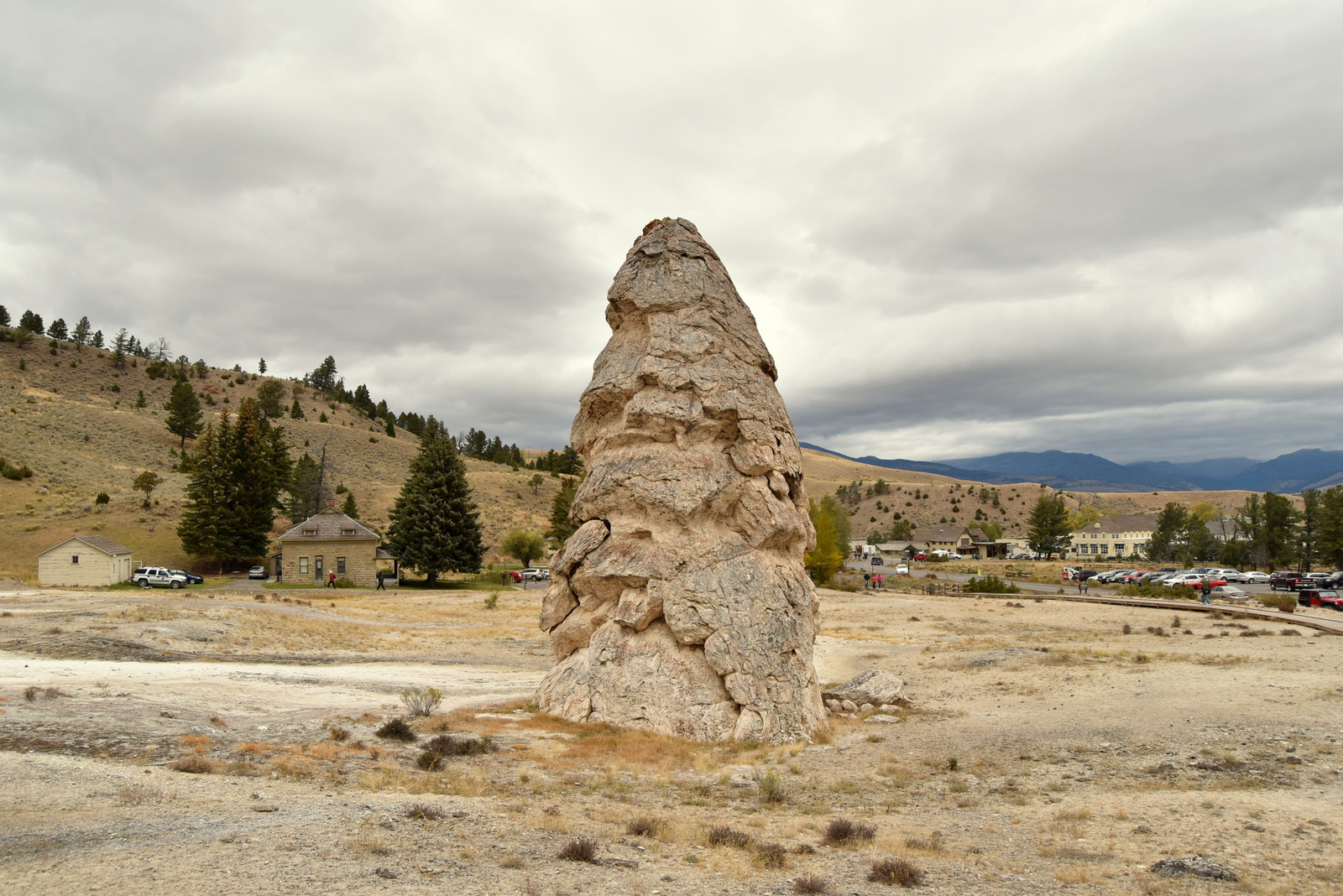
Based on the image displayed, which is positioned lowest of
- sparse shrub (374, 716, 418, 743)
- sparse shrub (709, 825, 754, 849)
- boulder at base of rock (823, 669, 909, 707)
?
boulder at base of rock (823, 669, 909, 707)

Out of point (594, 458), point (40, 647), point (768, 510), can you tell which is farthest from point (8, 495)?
point (768, 510)

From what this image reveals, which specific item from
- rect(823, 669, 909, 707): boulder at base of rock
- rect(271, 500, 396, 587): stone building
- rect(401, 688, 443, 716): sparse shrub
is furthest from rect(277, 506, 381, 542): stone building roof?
rect(823, 669, 909, 707): boulder at base of rock

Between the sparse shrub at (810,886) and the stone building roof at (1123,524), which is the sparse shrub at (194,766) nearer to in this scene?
the sparse shrub at (810,886)

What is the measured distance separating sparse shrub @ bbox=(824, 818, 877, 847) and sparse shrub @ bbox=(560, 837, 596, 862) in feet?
11.0

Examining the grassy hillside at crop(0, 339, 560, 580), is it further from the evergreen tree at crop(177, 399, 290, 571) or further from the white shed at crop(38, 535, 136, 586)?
the evergreen tree at crop(177, 399, 290, 571)

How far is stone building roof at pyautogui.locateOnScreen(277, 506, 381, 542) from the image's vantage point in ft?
184

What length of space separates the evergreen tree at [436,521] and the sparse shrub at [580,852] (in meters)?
50.6

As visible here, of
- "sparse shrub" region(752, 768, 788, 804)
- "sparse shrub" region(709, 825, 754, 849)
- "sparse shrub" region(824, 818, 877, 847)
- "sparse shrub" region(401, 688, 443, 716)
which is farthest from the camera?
"sparse shrub" region(401, 688, 443, 716)

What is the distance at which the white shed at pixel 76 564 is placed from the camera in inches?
1817

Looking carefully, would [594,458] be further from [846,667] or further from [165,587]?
[165,587]

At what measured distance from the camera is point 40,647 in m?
22.3

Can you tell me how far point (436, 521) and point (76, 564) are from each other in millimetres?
22085

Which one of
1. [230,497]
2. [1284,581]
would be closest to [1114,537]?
[1284,581]

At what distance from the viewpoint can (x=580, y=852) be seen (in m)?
8.67
